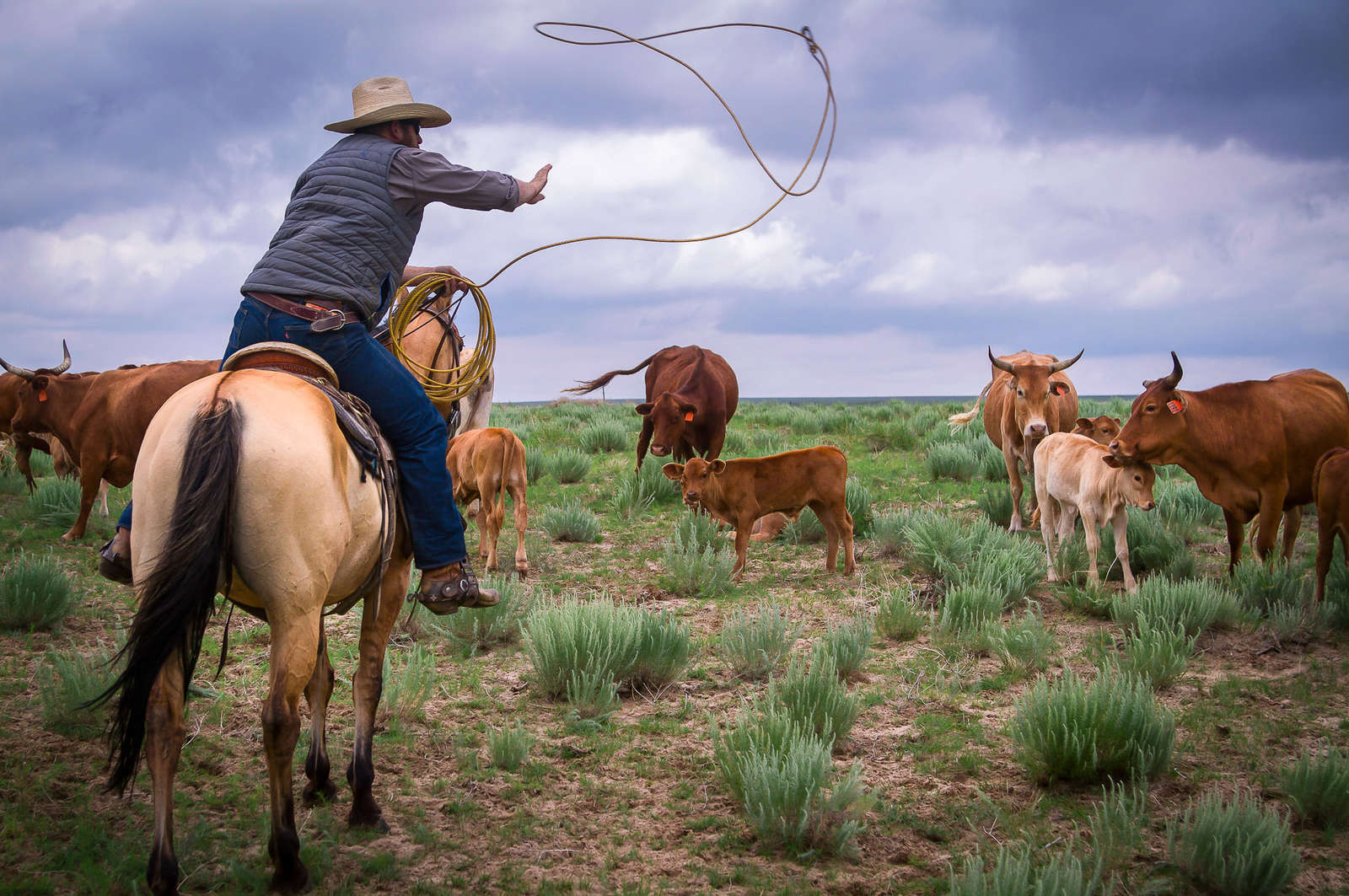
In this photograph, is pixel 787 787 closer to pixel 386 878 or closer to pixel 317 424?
pixel 386 878

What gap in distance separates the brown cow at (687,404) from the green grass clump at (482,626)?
4.37 m

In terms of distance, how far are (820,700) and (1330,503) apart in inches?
172

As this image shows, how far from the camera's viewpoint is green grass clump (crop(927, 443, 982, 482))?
44.3 ft

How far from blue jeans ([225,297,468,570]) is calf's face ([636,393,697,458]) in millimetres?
6820

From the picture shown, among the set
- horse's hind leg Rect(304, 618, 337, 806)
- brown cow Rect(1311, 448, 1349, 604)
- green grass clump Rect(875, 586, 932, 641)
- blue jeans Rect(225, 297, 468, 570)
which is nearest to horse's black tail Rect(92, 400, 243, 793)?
blue jeans Rect(225, 297, 468, 570)

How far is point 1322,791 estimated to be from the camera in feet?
13.3

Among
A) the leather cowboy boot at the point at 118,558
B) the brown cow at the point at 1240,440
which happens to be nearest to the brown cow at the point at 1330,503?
the brown cow at the point at 1240,440

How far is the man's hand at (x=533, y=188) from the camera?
15.5ft

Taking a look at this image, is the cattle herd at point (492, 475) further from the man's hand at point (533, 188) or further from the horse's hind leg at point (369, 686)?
the man's hand at point (533, 188)

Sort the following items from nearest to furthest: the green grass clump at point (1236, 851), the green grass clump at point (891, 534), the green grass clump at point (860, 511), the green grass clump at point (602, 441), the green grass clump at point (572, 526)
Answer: the green grass clump at point (1236, 851) < the green grass clump at point (891, 534) < the green grass clump at point (572, 526) < the green grass clump at point (860, 511) < the green grass clump at point (602, 441)

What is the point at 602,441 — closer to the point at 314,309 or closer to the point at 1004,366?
the point at 1004,366

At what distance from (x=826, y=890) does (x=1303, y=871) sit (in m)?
1.95

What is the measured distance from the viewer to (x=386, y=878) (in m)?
3.64

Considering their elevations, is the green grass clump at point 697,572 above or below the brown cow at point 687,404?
below
